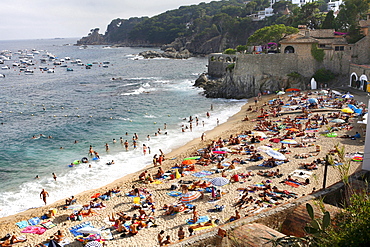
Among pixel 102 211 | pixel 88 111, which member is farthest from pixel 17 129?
pixel 102 211

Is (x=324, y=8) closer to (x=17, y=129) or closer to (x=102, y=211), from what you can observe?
(x=17, y=129)

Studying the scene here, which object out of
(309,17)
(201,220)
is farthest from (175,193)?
(309,17)

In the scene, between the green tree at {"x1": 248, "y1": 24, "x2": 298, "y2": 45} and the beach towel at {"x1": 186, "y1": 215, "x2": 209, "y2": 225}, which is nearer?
the beach towel at {"x1": 186, "y1": 215, "x2": 209, "y2": 225}

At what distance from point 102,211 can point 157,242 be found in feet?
13.5

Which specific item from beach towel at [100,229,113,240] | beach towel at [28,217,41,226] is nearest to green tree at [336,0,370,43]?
beach towel at [100,229,113,240]

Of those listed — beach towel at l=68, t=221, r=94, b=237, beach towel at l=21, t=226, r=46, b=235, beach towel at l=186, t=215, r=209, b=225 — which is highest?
beach towel at l=186, t=215, r=209, b=225

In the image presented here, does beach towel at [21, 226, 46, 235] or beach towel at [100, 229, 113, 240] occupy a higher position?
beach towel at [100, 229, 113, 240]

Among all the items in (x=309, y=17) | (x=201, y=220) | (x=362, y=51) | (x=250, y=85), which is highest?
(x=309, y=17)

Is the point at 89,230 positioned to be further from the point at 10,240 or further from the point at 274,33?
the point at 274,33

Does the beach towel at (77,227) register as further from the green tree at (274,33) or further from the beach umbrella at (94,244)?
the green tree at (274,33)

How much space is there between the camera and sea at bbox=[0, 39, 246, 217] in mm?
19938

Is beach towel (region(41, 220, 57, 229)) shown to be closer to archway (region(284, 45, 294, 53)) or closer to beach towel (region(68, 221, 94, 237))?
beach towel (region(68, 221, 94, 237))

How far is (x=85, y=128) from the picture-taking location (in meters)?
31.0

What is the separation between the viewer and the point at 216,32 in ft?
362
